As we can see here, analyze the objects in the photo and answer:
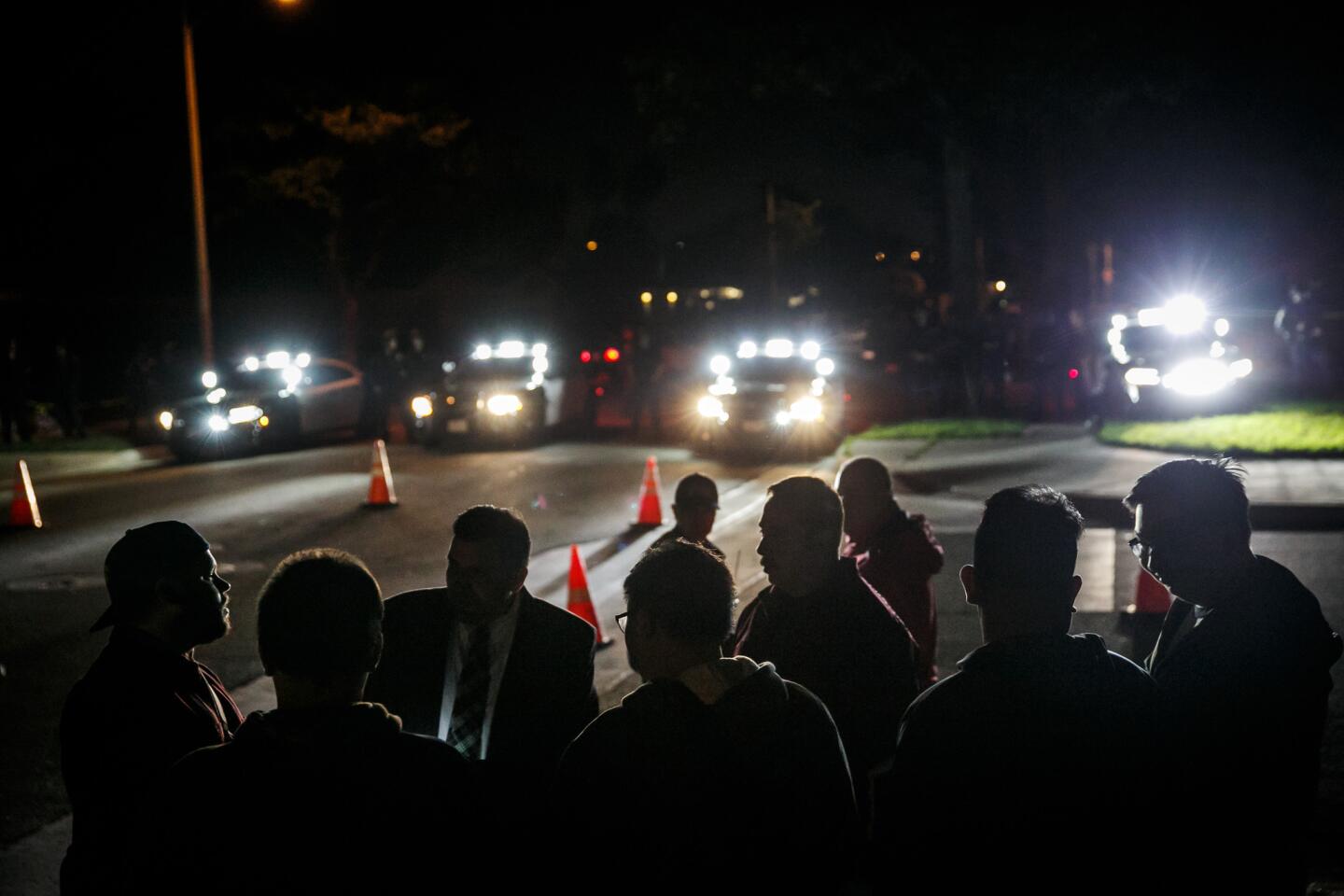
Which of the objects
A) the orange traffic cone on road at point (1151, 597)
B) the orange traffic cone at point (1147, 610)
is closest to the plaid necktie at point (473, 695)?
the orange traffic cone at point (1147, 610)

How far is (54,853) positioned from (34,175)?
1159 inches

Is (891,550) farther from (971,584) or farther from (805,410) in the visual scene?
(805,410)

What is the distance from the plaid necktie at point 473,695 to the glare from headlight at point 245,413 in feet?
68.7

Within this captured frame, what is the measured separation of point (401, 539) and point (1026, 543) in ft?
38.3

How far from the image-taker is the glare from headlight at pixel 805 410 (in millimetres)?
22453

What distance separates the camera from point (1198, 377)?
85.6 feet

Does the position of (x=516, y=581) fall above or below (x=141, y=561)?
below

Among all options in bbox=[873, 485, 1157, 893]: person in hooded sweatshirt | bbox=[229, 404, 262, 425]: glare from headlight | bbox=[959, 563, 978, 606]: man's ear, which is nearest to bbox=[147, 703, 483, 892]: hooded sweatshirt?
bbox=[873, 485, 1157, 893]: person in hooded sweatshirt

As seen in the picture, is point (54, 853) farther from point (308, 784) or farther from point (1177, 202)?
point (1177, 202)

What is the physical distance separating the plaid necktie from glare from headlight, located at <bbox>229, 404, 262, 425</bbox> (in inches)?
825

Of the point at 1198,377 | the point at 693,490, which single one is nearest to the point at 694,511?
the point at 693,490

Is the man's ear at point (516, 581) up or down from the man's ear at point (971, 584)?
down

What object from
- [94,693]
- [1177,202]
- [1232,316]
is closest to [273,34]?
[1232,316]

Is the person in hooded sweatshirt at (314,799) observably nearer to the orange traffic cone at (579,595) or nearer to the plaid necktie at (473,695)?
the plaid necktie at (473,695)
